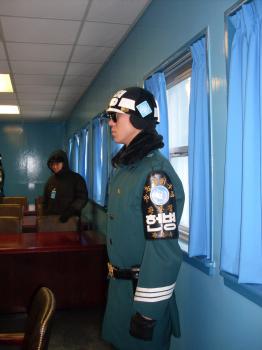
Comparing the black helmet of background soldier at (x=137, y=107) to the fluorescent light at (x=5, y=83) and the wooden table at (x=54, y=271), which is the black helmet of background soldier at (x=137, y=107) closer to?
the wooden table at (x=54, y=271)

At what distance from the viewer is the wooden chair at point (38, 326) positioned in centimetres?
114

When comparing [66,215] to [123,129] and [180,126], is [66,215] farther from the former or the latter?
[123,129]

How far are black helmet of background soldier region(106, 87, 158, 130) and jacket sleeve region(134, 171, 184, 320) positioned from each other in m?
0.26

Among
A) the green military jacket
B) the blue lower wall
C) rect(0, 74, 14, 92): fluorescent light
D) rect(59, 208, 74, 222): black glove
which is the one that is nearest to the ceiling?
rect(0, 74, 14, 92): fluorescent light

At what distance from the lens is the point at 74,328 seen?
126 inches

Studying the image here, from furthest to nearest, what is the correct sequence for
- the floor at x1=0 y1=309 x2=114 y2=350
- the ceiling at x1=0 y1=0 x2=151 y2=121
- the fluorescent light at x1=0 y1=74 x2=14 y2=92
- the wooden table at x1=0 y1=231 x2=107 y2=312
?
1. the fluorescent light at x1=0 y1=74 x2=14 y2=92
2. the wooden table at x1=0 y1=231 x2=107 y2=312
3. the ceiling at x1=0 y1=0 x2=151 y2=121
4. the floor at x1=0 y1=309 x2=114 y2=350

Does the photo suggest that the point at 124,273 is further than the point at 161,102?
No

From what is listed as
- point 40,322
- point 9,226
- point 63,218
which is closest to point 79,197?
point 63,218

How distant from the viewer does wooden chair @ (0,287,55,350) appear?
1.14 m

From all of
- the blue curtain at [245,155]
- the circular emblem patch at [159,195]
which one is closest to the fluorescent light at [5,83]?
the blue curtain at [245,155]

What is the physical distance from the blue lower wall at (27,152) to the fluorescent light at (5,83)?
403cm

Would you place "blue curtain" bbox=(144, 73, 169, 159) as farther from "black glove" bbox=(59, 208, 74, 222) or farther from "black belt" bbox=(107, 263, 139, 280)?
"black glove" bbox=(59, 208, 74, 222)

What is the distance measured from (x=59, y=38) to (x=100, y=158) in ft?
6.37

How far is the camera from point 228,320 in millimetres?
1811
